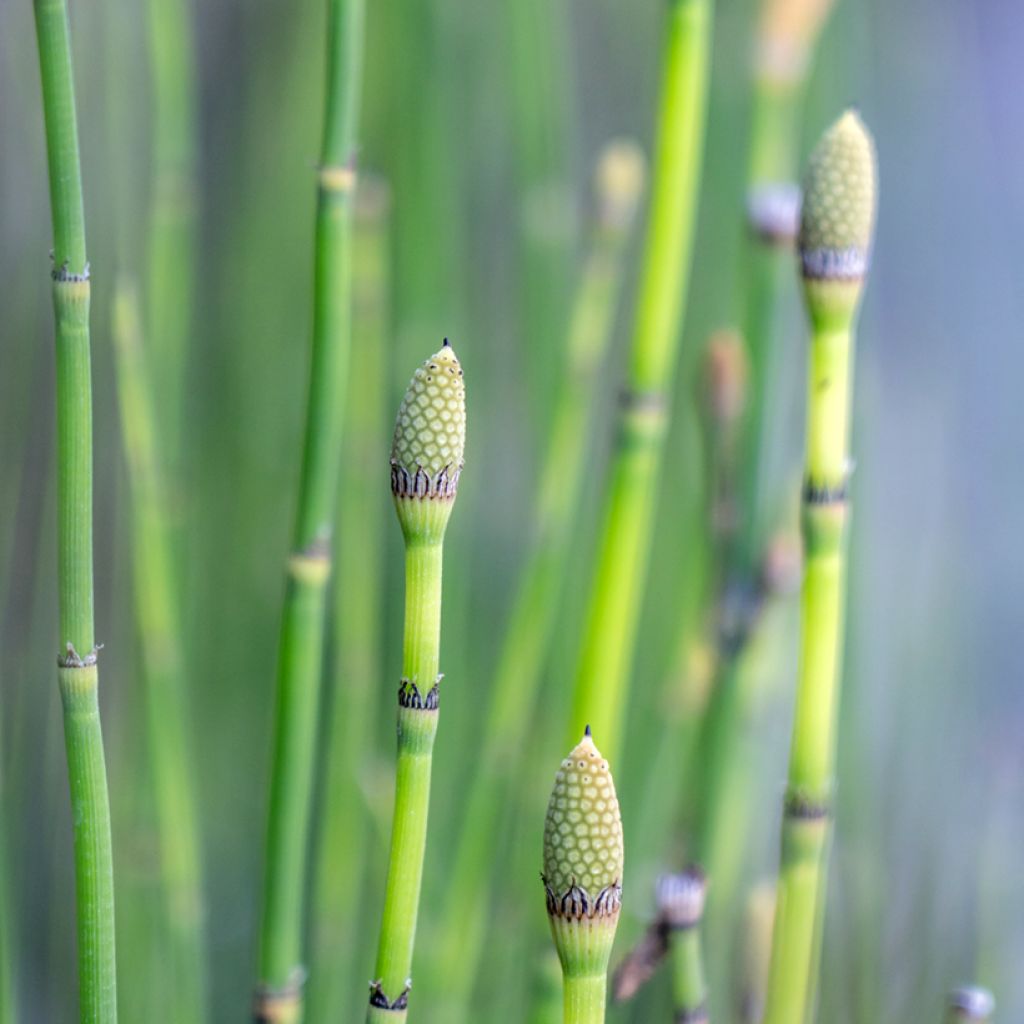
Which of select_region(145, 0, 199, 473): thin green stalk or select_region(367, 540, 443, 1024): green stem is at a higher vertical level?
select_region(145, 0, 199, 473): thin green stalk

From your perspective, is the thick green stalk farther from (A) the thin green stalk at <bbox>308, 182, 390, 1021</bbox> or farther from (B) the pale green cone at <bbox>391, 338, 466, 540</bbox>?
(A) the thin green stalk at <bbox>308, 182, 390, 1021</bbox>

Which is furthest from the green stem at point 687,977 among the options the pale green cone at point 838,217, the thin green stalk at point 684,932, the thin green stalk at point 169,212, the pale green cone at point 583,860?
the thin green stalk at point 169,212

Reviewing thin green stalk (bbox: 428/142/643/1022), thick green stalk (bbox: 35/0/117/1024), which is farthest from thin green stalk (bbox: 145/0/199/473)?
thick green stalk (bbox: 35/0/117/1024)

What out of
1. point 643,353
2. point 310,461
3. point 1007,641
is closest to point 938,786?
point 1007,641

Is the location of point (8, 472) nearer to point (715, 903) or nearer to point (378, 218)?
point (378, 218)

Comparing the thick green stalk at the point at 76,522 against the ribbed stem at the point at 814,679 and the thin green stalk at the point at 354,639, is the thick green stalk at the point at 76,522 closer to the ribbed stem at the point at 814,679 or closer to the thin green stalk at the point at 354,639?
the ribbed stem at the point at 814,679

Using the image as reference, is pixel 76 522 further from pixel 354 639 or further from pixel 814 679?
pixel 354 639

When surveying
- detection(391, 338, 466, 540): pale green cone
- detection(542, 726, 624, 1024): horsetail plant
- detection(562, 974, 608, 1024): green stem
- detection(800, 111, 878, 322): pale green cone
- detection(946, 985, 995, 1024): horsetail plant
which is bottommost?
detection(946, 985, 995, 1024): horsetail plant
